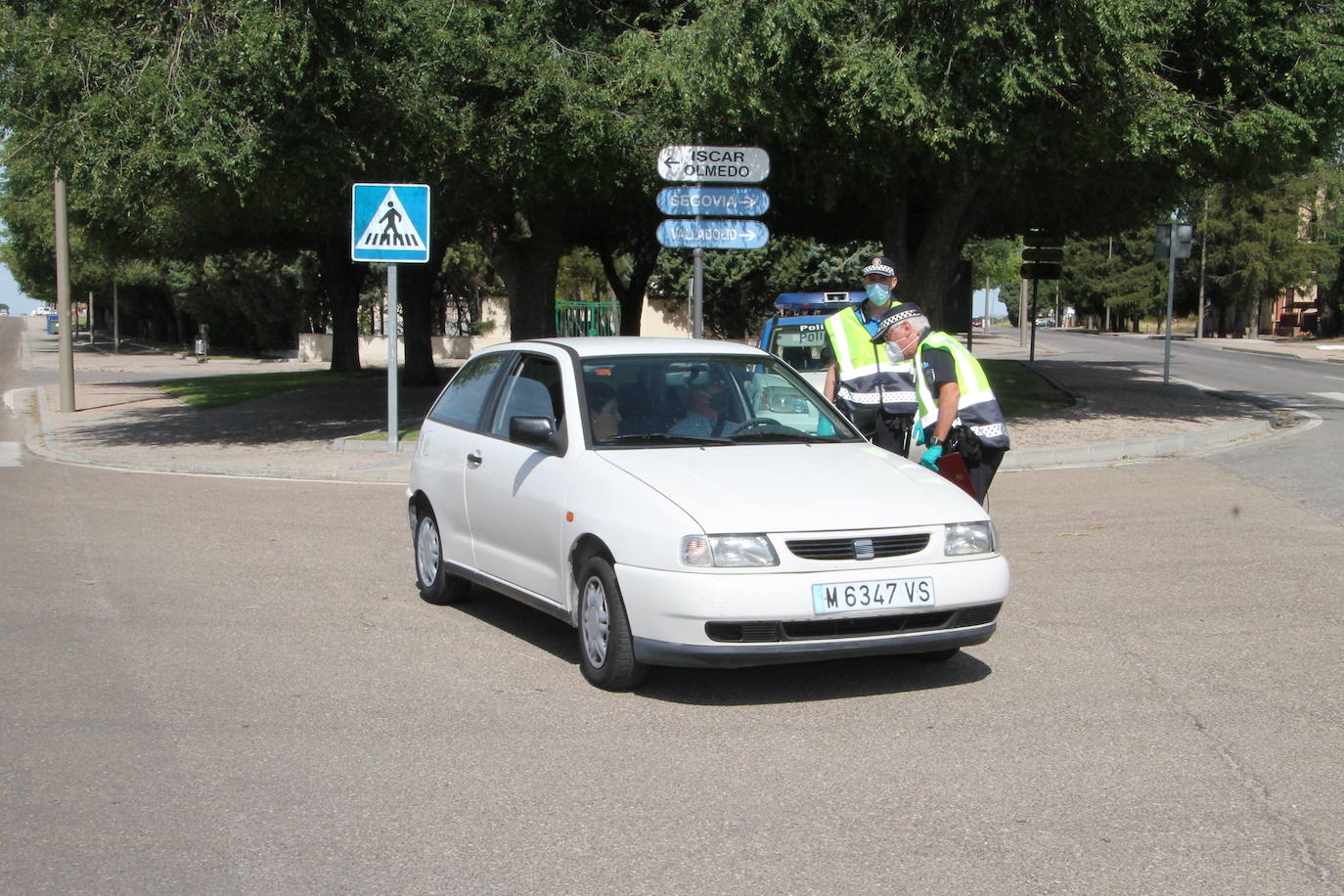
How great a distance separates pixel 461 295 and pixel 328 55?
37204 millimetres

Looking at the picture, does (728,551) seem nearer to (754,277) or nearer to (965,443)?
(965,443)

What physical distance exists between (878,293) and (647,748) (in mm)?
4174

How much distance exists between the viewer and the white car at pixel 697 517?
220 inches

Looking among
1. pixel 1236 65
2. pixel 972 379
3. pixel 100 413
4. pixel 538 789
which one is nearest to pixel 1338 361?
pixel 1236 65

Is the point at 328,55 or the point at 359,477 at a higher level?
the point at 328,55

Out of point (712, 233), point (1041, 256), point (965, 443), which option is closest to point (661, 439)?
point (965, 443)

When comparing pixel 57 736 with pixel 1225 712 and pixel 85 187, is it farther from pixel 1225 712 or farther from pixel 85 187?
pixel 85 187

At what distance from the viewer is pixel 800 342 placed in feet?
48.0

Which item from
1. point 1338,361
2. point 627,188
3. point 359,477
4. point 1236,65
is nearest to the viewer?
point 359,477

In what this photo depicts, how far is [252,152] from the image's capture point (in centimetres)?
1506

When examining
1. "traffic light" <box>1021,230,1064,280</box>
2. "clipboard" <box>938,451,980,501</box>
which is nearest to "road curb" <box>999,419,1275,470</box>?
"clipboard" <box>938,451,980,501</box>

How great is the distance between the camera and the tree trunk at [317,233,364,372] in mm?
33375

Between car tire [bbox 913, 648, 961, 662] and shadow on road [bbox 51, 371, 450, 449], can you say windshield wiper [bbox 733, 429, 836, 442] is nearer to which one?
car tire [bbox 913, 648, 961, 662]

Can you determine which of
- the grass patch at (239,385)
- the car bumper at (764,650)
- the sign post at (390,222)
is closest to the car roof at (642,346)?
the car bumper at (764,650)
